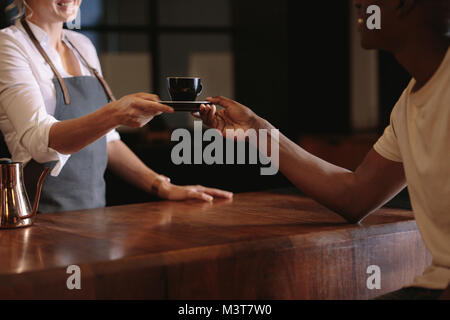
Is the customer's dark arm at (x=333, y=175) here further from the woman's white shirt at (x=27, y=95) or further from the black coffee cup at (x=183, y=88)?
the woman's white shirt at (x=27, y=95)

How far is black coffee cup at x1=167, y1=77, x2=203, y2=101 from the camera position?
1.68 meters

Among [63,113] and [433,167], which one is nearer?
[433,167]

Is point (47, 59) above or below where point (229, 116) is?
above

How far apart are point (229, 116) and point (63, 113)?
775 millimetres

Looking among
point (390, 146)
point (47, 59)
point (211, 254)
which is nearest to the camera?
point (211, 254)

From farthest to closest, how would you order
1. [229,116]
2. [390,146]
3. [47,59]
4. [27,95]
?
1. [47,59]
2. [27,95]
3. [229,116]
4. [390,146]

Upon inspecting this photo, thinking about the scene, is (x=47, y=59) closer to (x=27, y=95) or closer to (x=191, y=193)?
(x=27, y=95)

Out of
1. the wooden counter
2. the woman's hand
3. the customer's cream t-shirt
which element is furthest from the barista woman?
the customer's cream t-shirt

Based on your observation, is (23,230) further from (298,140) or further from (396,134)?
(298,140)

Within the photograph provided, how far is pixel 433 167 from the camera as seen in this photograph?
4.00 feet

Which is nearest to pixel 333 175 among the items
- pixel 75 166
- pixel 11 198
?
pixel 11 198

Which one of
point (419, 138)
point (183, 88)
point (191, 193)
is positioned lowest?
point (191, 193)

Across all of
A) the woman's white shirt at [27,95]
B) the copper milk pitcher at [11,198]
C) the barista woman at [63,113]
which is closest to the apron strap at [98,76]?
the barista woman at [63,113]

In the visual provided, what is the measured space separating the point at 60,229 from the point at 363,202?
790mm
